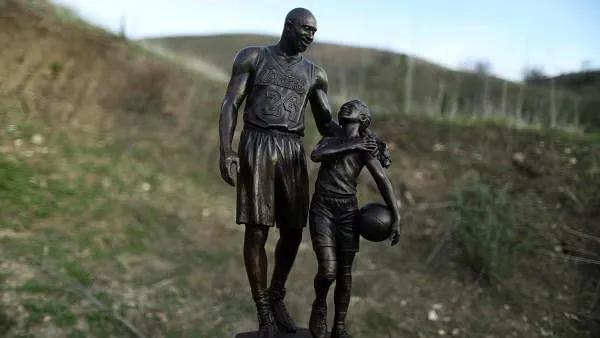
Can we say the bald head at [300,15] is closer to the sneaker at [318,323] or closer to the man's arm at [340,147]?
the man's arm at [340,147]

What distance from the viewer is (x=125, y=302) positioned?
17.2 ft

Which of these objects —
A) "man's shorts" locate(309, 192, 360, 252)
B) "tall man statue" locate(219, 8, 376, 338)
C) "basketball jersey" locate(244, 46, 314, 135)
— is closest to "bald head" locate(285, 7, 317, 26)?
"tall man statue" locate(219, 8, 376, 338)

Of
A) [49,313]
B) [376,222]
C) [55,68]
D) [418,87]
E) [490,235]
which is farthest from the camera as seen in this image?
[418,87]

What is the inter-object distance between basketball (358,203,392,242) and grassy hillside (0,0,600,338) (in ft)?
9.70

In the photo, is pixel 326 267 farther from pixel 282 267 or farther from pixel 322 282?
pixel 282 267

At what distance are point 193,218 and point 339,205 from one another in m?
4.95

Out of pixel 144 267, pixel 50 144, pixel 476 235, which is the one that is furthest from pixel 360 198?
pixel 50 144

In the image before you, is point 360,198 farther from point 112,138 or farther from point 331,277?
point 331,277

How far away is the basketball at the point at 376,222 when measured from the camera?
270cm

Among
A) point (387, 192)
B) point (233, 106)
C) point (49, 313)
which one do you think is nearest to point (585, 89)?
point (387, 192)

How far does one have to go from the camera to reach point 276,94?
2.92 m

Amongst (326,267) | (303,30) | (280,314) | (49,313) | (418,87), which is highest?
(418,87)

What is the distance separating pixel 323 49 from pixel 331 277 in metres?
18.9

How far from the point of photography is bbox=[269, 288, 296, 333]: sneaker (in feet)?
10.1
